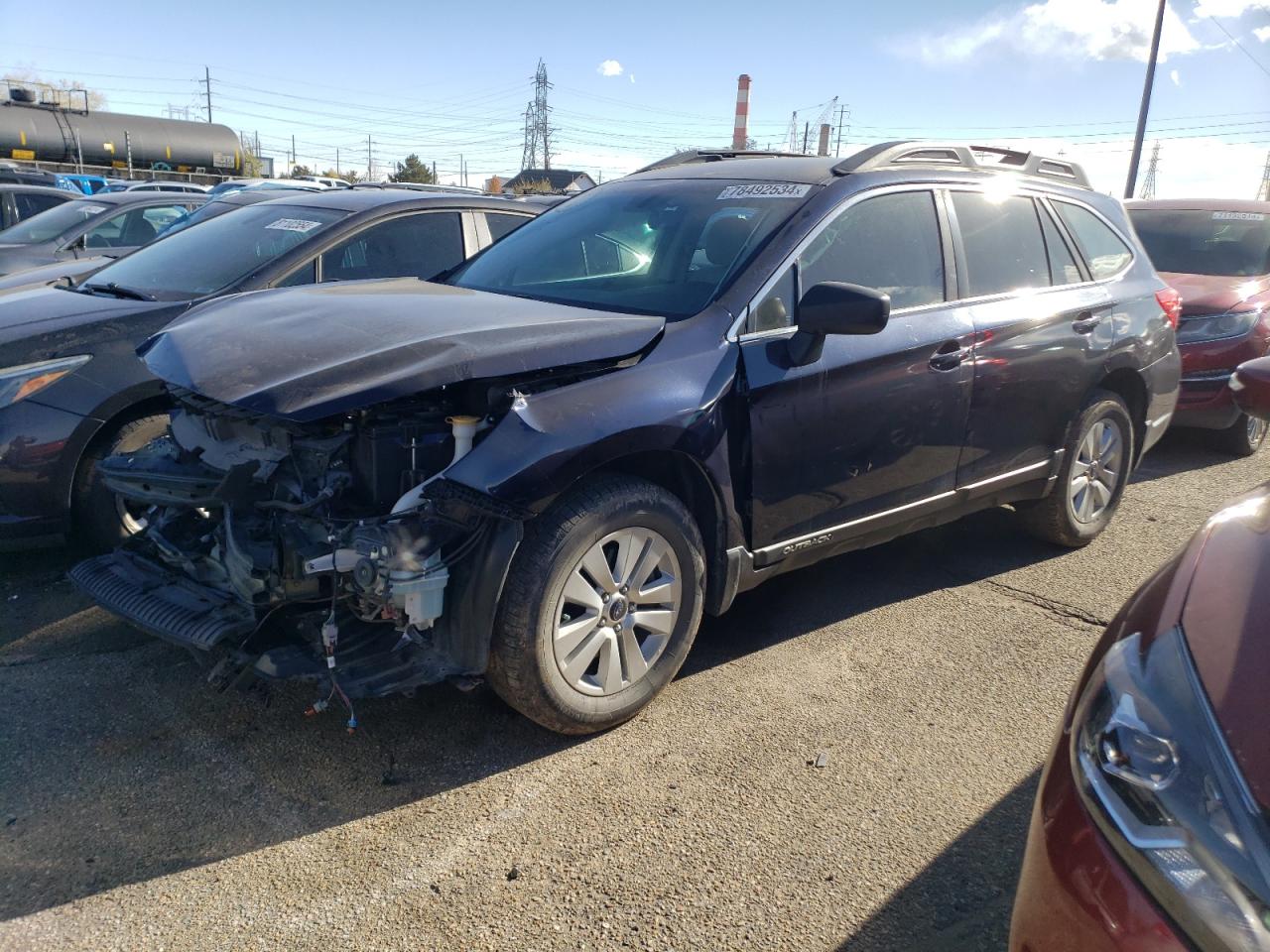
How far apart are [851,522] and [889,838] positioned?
1321 mm

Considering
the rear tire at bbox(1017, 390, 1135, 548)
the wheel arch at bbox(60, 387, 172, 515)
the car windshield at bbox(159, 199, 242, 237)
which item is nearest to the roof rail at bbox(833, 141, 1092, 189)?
the rear tire at bbox(1017, 390, 1135, 548)

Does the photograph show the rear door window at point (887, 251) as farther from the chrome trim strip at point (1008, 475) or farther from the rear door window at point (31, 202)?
the rear door window at point (31, 202)

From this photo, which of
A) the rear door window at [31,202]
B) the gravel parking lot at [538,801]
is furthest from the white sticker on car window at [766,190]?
the rear door window at [31,202]

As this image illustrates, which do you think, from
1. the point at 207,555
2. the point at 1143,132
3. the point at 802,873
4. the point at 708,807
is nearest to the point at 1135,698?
the point at 802,873

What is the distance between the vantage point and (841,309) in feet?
10.5

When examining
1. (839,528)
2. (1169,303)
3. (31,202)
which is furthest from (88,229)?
(1169,303)

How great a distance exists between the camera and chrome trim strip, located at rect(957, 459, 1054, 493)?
4.20m

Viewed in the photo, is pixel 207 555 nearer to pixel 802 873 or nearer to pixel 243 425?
pixel 243 425

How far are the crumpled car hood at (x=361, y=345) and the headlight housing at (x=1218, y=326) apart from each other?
18.0ft

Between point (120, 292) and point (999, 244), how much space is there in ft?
13.8

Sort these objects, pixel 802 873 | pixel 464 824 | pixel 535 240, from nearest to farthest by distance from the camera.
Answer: pixel 802 873 → pixel 464 824 → pixel 535 240

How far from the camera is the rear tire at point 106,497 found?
13.6 ft

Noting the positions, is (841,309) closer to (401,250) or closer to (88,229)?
(401,250)

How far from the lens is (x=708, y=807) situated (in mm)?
2828
